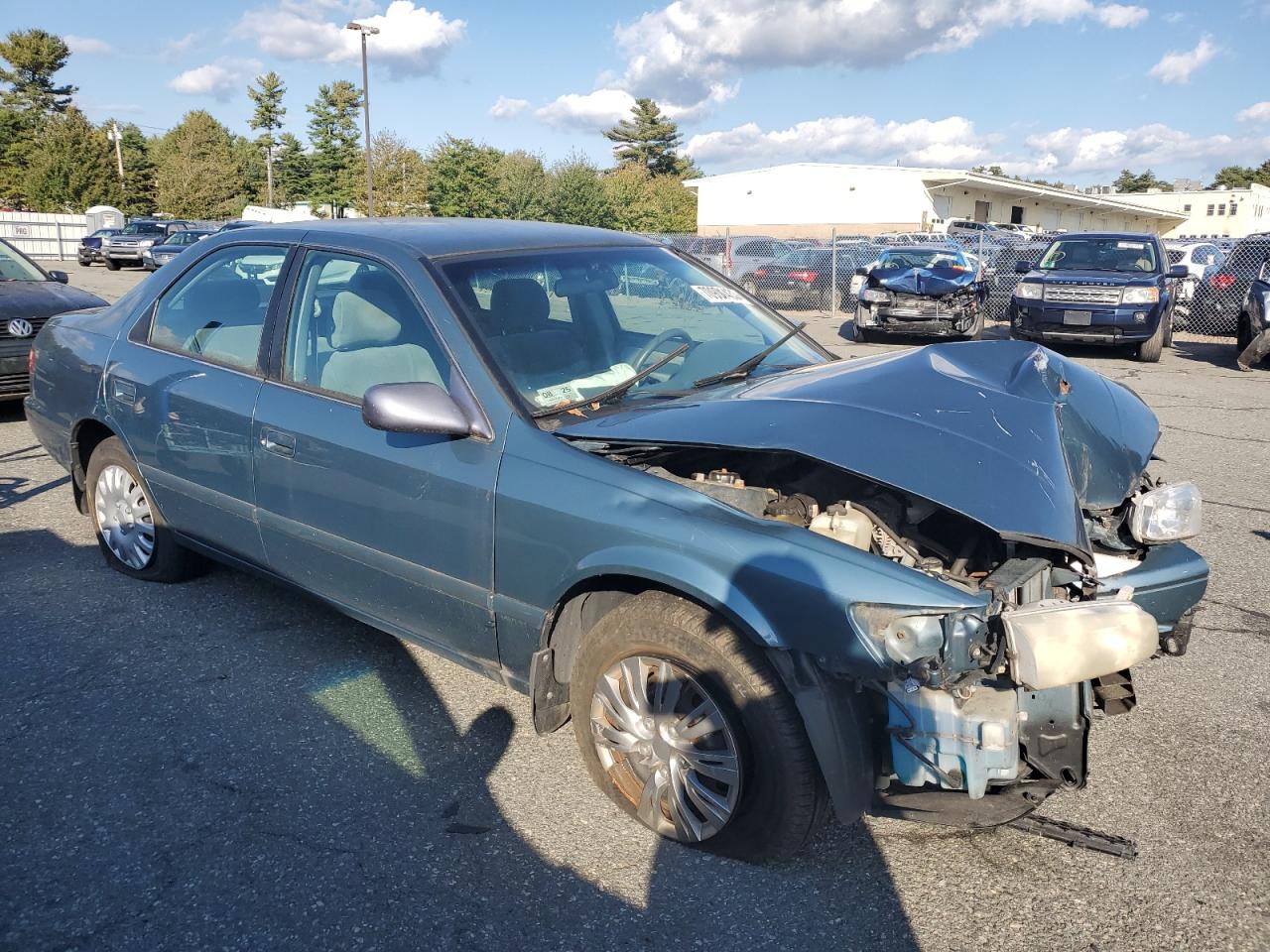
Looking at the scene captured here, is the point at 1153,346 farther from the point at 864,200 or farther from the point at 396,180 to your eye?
the point at 396,180

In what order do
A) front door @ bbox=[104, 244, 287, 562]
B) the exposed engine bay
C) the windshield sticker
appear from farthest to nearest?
the windshield sticker → front door @ bbox=[104, 244, 287, 562] → the exposed engine bay

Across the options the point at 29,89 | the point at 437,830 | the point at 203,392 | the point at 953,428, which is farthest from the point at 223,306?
the point at 29,89

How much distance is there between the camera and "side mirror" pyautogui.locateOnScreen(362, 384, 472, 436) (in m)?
2.90

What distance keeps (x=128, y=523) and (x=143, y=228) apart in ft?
102

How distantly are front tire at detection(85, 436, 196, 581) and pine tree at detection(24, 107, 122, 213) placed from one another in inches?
2187

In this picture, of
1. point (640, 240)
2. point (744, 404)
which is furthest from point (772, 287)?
point (744, 404)

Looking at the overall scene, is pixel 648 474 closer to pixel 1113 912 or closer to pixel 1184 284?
pixel 1113 912

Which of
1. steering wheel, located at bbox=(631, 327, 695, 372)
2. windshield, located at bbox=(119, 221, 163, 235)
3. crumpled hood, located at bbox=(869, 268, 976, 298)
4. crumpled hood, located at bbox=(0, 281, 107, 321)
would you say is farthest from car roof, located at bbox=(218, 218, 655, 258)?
windshield, located at bbox=(119, 221, 163, 235)

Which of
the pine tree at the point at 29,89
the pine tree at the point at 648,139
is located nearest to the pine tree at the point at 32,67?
the pine tree at the point at 29,89

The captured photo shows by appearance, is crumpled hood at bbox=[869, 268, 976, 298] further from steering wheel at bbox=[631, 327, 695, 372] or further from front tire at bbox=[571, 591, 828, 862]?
front tire at bbox=[571, 591, 828, 862]

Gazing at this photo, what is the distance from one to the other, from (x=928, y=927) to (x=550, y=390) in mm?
1881

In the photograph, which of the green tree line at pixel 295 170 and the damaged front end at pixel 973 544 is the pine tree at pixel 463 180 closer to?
the green tree line at pixel 295 170

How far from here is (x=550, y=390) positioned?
317cm

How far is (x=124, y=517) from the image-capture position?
15.1 ft
